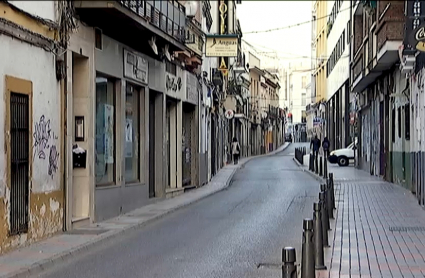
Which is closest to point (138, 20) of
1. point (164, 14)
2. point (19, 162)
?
point (164, 14)

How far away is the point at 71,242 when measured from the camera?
39.6ft

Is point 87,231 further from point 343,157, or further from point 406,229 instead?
point 343,157

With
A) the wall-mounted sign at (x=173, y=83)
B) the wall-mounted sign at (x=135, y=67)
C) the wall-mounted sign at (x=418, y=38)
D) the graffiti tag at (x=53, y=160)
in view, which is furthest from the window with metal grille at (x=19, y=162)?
the wall-mounted sign at (x=173, y=83)

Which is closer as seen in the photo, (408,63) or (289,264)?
(289,264)

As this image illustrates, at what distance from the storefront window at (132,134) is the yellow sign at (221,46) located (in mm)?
7883

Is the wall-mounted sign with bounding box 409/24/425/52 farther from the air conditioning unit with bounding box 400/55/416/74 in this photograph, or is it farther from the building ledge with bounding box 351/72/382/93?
the building ledge with bounding box 351/72/382/93

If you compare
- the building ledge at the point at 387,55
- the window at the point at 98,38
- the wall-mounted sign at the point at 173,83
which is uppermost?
the building ledge at the point at 387,55

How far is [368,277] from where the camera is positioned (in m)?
8.94

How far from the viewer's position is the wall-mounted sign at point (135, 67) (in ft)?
56.2

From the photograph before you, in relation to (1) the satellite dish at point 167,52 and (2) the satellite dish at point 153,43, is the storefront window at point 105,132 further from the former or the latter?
(1) the satellite dish at point 167,52

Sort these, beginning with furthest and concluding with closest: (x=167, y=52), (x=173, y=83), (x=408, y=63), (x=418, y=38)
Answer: (x=173, y=83) < (x=167, y=52) < (x=408, y=63) < (x=418, y=38)

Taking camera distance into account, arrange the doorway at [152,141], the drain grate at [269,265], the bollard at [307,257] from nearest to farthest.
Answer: the bollard at [307,257] < the drain grate at [269,265] < the doorway at [152,141]

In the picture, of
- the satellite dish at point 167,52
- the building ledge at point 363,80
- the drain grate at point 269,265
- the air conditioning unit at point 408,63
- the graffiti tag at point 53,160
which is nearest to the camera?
the drain grate at point 269,265

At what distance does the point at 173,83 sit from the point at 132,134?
443cm
